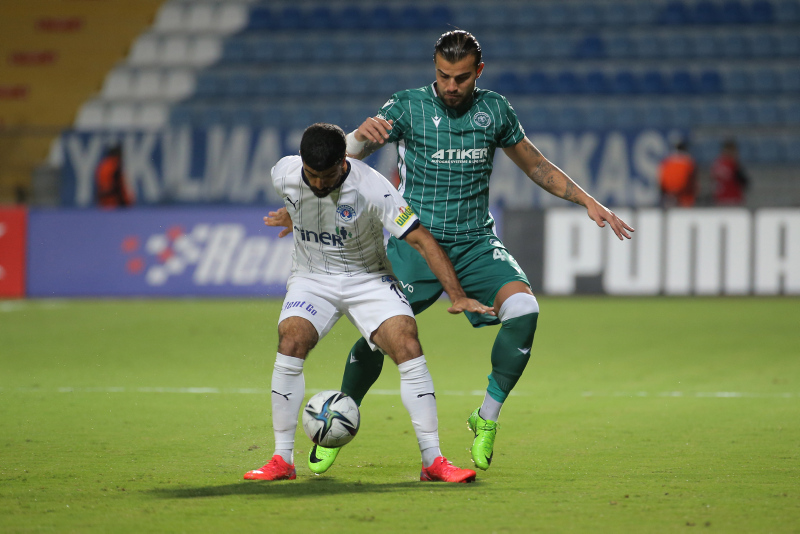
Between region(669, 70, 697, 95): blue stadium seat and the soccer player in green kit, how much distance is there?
49.4 ft

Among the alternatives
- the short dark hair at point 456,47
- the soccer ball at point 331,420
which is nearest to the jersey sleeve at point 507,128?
the short dark hair at point 456,47

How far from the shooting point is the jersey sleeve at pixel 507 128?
472 centimetres

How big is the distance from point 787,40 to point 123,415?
672 inches

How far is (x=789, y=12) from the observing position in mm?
19594

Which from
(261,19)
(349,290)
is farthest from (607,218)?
(261,19)

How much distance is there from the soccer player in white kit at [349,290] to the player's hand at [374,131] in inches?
5.7

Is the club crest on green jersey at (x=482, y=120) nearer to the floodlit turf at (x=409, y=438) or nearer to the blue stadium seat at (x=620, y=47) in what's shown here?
the floodlit turf at (x=409, y=438)

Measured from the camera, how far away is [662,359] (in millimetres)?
8445

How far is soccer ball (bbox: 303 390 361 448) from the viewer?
4.18 meters

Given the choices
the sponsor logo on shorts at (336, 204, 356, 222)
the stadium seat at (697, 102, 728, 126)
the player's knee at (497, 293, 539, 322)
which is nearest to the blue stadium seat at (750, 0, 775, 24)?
the stadium seat at (697, 102, 728, 126)

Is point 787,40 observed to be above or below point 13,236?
above

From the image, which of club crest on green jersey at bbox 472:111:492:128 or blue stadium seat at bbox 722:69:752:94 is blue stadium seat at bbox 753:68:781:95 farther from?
club crest on green jersey at bbox 472:111:492:128

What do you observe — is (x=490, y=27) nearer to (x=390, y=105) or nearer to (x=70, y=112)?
(x=70, y=112)

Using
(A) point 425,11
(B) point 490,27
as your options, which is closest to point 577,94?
(B) point 490,27
